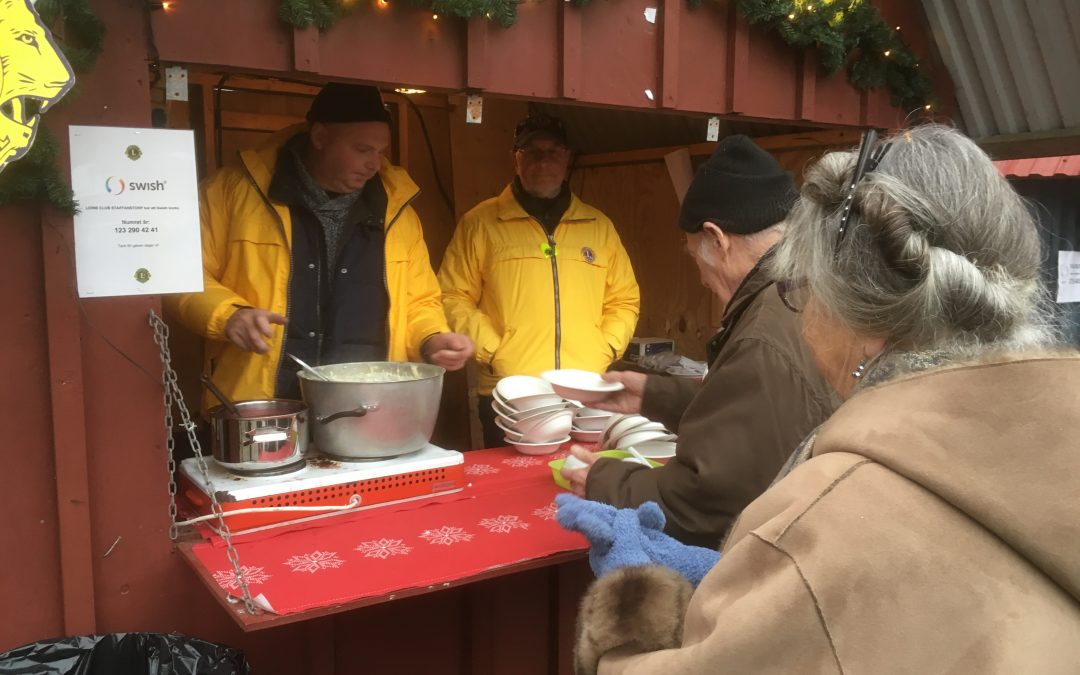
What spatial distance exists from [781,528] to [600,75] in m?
2.33

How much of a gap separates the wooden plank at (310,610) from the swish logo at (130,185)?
0.94 meters

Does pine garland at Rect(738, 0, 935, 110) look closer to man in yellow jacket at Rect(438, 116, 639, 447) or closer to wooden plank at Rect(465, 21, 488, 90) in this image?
wooden plank at Rect(465, 21, 488, 90)

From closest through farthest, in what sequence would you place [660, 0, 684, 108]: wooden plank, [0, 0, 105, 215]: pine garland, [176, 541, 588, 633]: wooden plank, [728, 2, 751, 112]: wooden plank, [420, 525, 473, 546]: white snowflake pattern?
1. [176, 541, 588, 633]: wooden plank
2. [0, 0, 105, 215]: pine garland
3. [420, 525, 473, 546]: white snowflake pattern
4. [660, 0, 684, 108]: wooden plank
5. [728, 2, 751, 112]: wooden plank

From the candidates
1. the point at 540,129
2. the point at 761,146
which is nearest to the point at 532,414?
the point at 540,129

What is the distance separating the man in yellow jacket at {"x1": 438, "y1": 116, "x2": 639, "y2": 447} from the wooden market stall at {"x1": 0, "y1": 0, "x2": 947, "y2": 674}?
100 cm

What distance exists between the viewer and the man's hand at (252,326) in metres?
2.39

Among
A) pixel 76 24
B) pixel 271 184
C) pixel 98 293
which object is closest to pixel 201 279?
pixel 98 293

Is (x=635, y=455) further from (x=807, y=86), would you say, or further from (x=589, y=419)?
(x=807, y=86)

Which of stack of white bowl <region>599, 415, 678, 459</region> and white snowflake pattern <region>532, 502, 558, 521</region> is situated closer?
white snowflake pattern <region>532, 502, 558, 521</region>

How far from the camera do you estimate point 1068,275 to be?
4.68m

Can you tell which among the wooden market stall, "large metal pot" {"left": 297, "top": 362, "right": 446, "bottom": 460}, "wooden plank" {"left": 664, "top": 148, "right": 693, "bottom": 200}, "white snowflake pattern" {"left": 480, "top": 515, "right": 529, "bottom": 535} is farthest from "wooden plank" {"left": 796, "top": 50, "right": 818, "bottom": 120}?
"white snowflake pattern" {"left": 480, "top": 515, "right": 529, "bottom": 535}

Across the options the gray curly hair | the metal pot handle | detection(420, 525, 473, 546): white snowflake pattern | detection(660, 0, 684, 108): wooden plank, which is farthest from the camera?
detection(660, 0, 684, 108): wooden plank

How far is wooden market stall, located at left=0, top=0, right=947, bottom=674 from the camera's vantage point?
197 cm

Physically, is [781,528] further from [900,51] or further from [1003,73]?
[1003,73]
